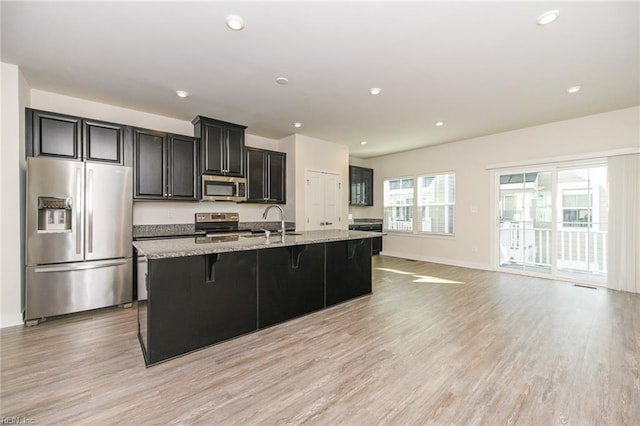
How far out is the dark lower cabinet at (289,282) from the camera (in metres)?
2.83

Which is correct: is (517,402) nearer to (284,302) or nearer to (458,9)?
(284,302)

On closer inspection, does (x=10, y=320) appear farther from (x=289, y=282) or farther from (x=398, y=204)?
(x=398, y=204)

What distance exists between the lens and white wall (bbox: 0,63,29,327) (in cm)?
290

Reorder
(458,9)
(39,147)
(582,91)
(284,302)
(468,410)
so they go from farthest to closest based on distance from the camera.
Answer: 1. (582,91)
2. (39,147)
3. (284,302)
4. (458,9)
5. (468,410)

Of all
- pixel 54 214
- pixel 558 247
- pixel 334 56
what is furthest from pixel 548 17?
pixel 54 214

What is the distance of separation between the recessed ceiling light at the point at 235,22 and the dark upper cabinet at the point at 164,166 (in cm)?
247

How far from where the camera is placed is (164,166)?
4.11 metres

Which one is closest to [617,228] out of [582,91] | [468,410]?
[582,91]

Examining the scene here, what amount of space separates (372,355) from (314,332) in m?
0.66

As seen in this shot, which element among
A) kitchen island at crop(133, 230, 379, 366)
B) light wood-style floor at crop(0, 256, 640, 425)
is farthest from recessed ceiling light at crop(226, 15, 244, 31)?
light wood-style floor at crop(0, 256, 640, 425)

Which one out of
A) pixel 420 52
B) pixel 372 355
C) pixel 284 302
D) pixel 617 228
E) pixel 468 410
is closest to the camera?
pixel 468 410

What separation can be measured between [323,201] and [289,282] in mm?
3141

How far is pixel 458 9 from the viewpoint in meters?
2.07

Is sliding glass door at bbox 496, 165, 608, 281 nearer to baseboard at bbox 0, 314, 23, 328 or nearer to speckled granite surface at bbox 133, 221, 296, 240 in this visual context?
speckled granite surface at bbox 133, 221, 296, 240
